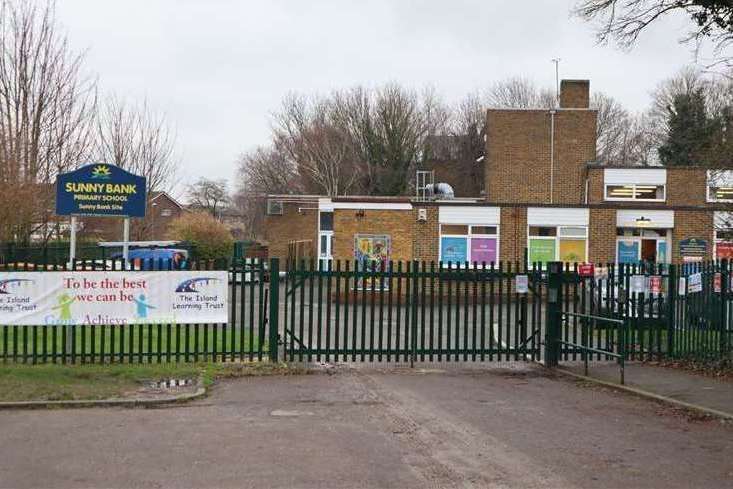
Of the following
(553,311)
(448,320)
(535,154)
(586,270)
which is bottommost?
(448,320)

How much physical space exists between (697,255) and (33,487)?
29424 mm

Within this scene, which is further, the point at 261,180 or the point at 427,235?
the point at 261,180

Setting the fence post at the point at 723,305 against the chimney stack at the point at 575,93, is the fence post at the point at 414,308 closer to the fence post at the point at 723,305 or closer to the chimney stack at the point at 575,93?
the fence post at the point at 723,305

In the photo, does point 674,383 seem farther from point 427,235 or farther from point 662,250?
point 662,250

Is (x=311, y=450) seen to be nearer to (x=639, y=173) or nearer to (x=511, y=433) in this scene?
(x=511, y=433)

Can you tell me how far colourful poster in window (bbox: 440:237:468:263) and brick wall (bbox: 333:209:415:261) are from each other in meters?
1.22

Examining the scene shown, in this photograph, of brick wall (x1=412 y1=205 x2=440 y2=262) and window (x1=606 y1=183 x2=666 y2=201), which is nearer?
brick wall (x1=412 y1=205 x2=440 y2=262)

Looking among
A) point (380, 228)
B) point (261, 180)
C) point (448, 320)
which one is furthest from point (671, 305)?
point (261, 180)

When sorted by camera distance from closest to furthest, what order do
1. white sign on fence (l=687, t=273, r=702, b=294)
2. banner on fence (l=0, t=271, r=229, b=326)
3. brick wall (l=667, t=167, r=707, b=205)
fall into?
banner on fence (l=0, t=271, r=229, b=326)
white sign on fence (l=687, t=273, r=702, b=294)
brick wall (l=667, t=167, r=707, b=205)

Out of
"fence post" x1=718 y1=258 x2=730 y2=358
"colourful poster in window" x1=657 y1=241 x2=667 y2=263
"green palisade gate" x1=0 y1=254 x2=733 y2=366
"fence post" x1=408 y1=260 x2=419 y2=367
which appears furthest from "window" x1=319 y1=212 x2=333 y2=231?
"fence post" x1=718 y1=258 x2=730 y2=358

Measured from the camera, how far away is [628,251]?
32438mm

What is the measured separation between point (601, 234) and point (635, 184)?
3.58 meters

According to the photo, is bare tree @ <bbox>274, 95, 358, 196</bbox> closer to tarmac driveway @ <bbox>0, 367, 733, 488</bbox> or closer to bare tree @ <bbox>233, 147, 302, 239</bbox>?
bare tree @ <bbox>233, 147, 302, 239</bbox>

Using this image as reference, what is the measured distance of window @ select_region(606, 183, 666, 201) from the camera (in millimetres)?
33094
